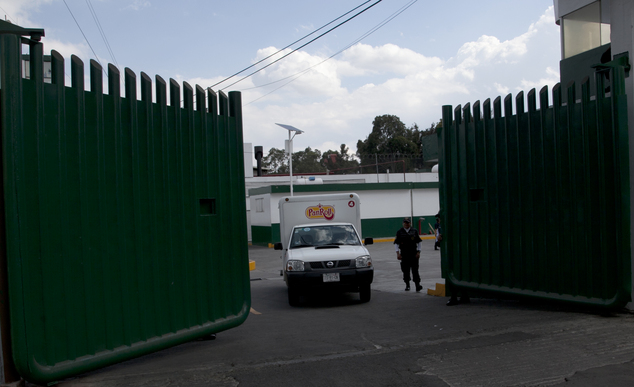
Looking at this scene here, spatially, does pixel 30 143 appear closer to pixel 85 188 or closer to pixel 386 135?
pixel 85 188

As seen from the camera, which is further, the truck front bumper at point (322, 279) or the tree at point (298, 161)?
the tree at point (298, 161)

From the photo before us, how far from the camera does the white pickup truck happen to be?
1059 cm

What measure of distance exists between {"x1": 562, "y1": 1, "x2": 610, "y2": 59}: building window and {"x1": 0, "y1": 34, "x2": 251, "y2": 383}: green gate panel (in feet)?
21.1

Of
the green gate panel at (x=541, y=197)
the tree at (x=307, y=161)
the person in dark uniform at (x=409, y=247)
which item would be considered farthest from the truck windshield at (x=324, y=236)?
the tree at (x=307, y=161)

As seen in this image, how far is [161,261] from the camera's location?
6.20 m

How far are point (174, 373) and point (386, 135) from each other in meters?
75.4

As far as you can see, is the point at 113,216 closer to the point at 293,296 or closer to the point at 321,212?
the point at 293,296

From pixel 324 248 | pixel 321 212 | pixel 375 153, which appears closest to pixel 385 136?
pixel 375 153

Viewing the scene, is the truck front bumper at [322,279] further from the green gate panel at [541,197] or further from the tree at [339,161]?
the tree at [339,161]

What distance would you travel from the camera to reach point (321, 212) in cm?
1370

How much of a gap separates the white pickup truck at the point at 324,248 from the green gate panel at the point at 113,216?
3454mm

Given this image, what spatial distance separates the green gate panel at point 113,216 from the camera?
4.83 m

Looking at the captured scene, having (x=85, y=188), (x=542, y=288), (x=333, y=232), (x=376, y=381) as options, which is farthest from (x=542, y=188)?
(x=85, y=188)

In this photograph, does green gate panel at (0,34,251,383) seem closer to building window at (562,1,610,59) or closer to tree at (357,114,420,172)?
building window at (562,1,610,59)
